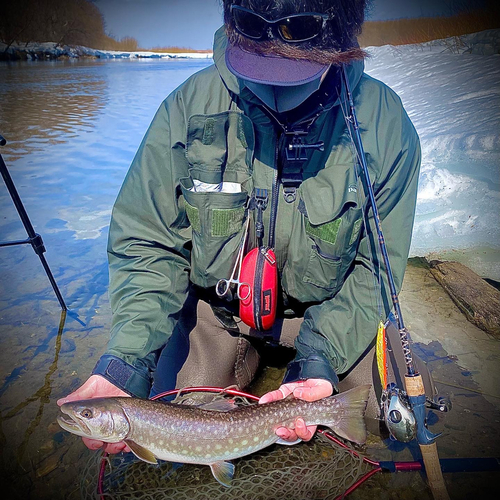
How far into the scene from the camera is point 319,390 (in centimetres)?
201

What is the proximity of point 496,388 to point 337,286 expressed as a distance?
1430 millimetres

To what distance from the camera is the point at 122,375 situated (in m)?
1.93

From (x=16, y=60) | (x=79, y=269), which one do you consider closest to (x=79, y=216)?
(x=79, y=269)

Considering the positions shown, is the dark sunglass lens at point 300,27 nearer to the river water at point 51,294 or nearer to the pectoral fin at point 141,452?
the pectoral fin at point 141,452

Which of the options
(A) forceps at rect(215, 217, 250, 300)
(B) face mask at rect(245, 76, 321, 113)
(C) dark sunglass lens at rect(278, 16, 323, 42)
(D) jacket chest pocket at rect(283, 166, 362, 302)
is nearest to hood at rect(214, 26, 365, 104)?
(B) face mask at rect(245, 76, 321, 113)

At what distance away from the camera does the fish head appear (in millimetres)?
1689

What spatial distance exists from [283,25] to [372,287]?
4.55ft

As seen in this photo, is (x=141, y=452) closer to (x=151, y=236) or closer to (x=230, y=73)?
(x=151, y=236)

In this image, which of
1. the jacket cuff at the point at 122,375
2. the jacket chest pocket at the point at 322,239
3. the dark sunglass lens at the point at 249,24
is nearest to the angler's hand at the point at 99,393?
the jacket cuff at the point at 122,375

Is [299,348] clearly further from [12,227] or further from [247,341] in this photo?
[12,227]

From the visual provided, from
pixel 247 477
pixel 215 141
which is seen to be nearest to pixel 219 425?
pixel 247 477

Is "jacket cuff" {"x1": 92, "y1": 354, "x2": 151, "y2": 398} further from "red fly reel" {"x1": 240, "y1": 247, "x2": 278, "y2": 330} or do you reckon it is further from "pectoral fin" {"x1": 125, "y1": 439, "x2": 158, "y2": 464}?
"red fly reel" {"x1": 240, "y1": 247, "x2": 278, "y2": 330}

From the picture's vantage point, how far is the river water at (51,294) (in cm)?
233

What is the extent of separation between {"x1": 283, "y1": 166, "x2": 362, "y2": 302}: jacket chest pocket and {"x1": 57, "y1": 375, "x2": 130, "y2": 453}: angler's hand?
1.09 meters
